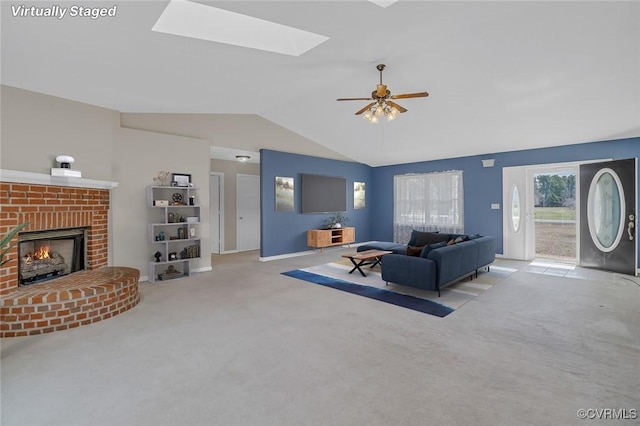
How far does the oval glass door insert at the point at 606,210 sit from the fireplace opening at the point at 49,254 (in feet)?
27.6

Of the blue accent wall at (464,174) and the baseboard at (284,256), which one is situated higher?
the blue accent wall at (464,174)

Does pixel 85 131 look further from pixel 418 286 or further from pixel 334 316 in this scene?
pixel 418 286

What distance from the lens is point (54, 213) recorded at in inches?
140

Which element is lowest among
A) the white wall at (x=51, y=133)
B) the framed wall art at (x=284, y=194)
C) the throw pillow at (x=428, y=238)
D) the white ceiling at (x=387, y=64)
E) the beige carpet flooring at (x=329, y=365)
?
the beige carpet flooring at (x=329, y=365)

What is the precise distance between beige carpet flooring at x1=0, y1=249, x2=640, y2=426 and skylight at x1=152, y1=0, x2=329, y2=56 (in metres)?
2.86

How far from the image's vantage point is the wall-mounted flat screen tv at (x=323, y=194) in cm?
748

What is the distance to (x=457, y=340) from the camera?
8.84 ft

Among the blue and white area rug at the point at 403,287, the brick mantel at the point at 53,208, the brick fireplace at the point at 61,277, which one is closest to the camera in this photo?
the brick fireplace at the point at 61,277

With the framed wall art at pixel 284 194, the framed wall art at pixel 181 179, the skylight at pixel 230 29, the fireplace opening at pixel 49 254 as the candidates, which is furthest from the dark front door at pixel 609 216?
the fireplace opening at pixel 49 254

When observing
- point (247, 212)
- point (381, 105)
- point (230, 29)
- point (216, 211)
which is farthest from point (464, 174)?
point (230, 29)

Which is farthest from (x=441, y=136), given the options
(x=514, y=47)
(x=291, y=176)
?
(x=291, y=176)

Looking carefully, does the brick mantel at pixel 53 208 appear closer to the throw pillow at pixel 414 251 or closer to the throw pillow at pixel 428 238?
the throw pillow at pixel 414 251

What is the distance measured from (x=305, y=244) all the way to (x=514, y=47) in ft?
18.1

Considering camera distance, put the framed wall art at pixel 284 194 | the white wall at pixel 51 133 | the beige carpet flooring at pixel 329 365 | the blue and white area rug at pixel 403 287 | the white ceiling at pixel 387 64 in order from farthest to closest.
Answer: the framed wall art at pixel 284 194 → the blue and white area rug at pixel 403 287 → the white wall at pixel 51 133 → the white ceiling at pixel 387 64 → the beige carpet flooring at pixel 329 365
